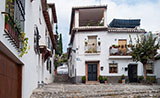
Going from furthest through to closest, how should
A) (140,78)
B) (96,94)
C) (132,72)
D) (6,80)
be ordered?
(132,72)
(140,78)
(96,94)
(6,80)

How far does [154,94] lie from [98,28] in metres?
10.0

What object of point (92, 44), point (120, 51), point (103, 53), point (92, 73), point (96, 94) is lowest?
point (96, 94)

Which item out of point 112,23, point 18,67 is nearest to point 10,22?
point 18,67

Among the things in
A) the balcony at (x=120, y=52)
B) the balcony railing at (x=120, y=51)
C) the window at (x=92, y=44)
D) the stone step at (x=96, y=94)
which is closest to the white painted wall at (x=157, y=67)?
the balcony at (x=120, y=52)

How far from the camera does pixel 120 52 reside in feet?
72.1

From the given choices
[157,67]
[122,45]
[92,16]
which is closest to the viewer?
[157,67]

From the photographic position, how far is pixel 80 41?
22.2 m

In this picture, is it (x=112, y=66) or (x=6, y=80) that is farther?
(x=112, y=66)

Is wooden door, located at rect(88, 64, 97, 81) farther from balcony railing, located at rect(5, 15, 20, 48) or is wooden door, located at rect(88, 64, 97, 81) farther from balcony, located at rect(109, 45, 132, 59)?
balcony railing, located at rect(5, 15, 20, 48)

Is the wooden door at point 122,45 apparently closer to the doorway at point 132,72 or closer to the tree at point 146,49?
the doorway at point 132,72

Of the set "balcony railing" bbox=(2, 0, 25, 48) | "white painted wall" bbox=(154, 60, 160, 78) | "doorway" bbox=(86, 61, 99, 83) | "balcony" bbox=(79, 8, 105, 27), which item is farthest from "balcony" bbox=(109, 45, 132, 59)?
"balcony railing" bbox=(2, 0, 25, 48)

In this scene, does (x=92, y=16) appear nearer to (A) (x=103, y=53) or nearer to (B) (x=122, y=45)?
(A) (x=103, y=53)

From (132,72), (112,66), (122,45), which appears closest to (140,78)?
(132,72)

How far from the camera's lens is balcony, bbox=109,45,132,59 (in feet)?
71.7
